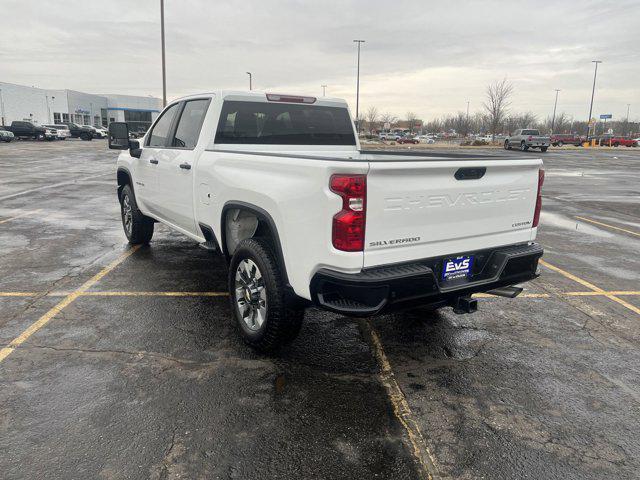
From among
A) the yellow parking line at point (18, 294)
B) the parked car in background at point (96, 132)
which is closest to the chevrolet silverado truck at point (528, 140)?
the yellow parking line at point (18, 294)

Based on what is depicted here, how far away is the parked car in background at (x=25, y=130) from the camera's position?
47.8 metres

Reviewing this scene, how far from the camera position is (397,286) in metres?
3.13

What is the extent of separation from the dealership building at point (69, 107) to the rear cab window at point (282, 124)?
174ft

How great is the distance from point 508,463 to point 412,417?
0.62 metres

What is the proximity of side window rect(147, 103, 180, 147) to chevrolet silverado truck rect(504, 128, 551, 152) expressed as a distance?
39.0m

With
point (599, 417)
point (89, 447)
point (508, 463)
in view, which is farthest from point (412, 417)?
point (89, 447)

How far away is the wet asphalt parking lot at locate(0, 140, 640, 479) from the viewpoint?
8.98 feet

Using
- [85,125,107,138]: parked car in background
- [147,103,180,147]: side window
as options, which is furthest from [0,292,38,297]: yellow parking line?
[85,125,107,138]: parked car in background

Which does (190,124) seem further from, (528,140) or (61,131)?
(61,131)

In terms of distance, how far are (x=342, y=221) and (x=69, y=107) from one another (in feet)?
306

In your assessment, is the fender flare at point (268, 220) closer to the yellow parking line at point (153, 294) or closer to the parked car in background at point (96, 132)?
the yellow parking line at point (153, 294)

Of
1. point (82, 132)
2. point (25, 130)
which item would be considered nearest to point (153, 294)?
point (25, 130)

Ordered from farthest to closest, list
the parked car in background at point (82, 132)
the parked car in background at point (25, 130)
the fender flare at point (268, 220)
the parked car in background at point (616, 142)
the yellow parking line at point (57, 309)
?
the parked car in background at point (616, 142) < the parked car in background at point (82, 132) < the parked car in background at point (25, 130) < the yellow parking line at point (57, 309) < the fender flare at point (268, 220)

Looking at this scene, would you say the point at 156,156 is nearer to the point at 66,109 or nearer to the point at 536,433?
the point at 536,433
